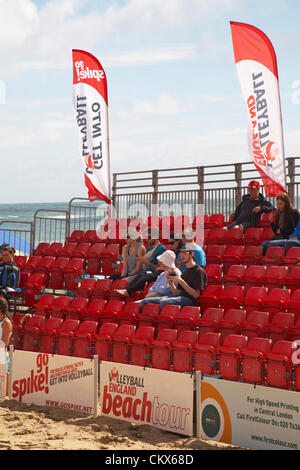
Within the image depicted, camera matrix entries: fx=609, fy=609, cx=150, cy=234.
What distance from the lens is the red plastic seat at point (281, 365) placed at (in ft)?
25.8

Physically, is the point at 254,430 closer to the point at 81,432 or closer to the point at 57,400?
the point at 81,432

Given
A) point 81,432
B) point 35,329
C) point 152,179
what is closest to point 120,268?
point 35,329

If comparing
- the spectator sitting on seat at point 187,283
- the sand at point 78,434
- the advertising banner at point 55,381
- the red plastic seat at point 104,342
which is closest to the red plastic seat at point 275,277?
the spectator sitting on seat at point 187,283

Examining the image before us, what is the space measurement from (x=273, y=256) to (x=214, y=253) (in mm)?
1546

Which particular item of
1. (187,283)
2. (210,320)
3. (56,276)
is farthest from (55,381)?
(56,276)

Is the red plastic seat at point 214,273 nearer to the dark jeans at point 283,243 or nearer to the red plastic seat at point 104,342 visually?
the dark jeans at point 283,243

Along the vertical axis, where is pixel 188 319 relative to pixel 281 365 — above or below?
above

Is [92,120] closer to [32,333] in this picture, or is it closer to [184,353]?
[32,333]

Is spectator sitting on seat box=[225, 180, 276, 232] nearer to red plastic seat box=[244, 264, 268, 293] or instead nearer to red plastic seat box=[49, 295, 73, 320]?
red plastic seat box=[244, 264, 268, 293]

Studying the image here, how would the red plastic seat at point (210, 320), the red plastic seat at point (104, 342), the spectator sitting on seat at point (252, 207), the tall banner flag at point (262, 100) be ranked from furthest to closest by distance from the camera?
1. the spectator sitting on seat at point (252, 207)
2. the tall banner flag at point (262, 100)
3. the red plastic seat at point (104, 342)
4. the red plastic seat at point (210, 320)

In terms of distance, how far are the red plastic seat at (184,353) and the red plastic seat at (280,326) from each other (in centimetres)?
112

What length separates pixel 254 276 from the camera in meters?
10.6

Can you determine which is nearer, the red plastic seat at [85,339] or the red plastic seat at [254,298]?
the red plastic seat at [254,298]
